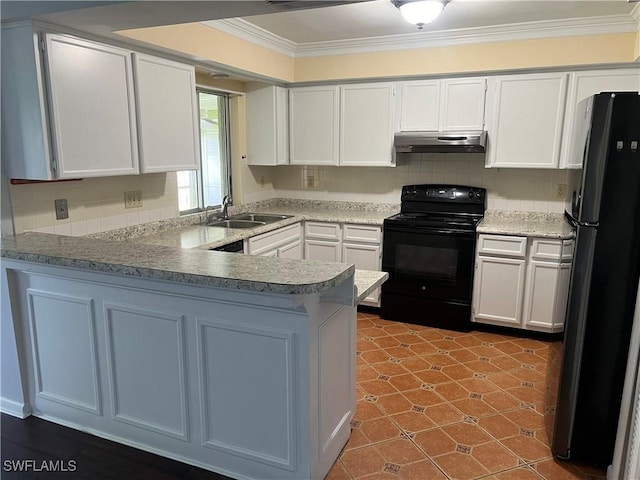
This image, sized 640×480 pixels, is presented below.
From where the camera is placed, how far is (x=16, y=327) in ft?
7.67

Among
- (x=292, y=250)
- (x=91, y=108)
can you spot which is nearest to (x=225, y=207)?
(x=292, y=250)

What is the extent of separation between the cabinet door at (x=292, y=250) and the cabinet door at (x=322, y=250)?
75mm

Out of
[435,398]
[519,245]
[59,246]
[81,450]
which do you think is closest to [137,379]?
[81,450]

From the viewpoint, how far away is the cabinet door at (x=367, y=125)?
4027mm

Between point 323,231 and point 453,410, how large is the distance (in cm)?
205

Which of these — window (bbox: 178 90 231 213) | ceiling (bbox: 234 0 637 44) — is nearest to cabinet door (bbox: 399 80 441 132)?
ceiling (bbox: 234 0 637 44)

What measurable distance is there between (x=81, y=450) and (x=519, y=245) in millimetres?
3186

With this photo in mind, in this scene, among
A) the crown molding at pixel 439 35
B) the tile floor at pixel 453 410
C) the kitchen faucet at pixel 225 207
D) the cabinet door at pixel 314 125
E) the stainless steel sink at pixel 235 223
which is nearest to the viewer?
the tile floor at pixel 453 410

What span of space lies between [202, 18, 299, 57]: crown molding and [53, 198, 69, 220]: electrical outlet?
1.51m

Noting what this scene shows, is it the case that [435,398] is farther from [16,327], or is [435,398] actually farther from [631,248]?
[16,327]

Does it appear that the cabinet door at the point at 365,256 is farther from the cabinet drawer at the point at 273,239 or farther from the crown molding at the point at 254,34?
the crown molding at the point at 254,34

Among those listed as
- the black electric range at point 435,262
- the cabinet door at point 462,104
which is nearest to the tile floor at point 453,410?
the black electric range at point 435,262

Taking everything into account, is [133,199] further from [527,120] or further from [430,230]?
[527,120]

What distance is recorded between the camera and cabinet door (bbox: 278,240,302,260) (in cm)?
395
